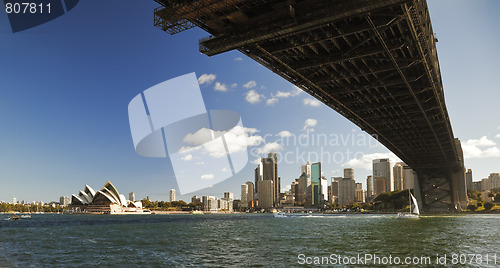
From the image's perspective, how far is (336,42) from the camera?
32.9 metres

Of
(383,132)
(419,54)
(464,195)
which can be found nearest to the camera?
(419,54)

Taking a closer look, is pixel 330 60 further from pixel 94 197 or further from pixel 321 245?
pixel 94 197

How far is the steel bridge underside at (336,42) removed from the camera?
27016 millimetres

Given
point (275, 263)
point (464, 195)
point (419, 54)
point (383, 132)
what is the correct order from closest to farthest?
1. point (275, 263)
2. point (419, 54)
3. point (383, 132)
4. point (464, 195)

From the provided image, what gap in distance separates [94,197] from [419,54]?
190 m

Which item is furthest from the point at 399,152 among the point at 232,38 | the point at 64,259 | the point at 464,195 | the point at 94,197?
the point at 94,197

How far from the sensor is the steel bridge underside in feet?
88.6

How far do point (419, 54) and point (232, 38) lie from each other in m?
16.1

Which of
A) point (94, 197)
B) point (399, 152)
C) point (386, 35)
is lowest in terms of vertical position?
point (94, 197)

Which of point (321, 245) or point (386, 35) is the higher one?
Answer: point (386, 35)

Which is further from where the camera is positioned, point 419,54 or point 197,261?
point 419,54

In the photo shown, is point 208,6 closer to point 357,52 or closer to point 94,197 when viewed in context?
point 357,52

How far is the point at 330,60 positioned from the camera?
3481cm

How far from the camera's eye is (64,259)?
26.0 metres
